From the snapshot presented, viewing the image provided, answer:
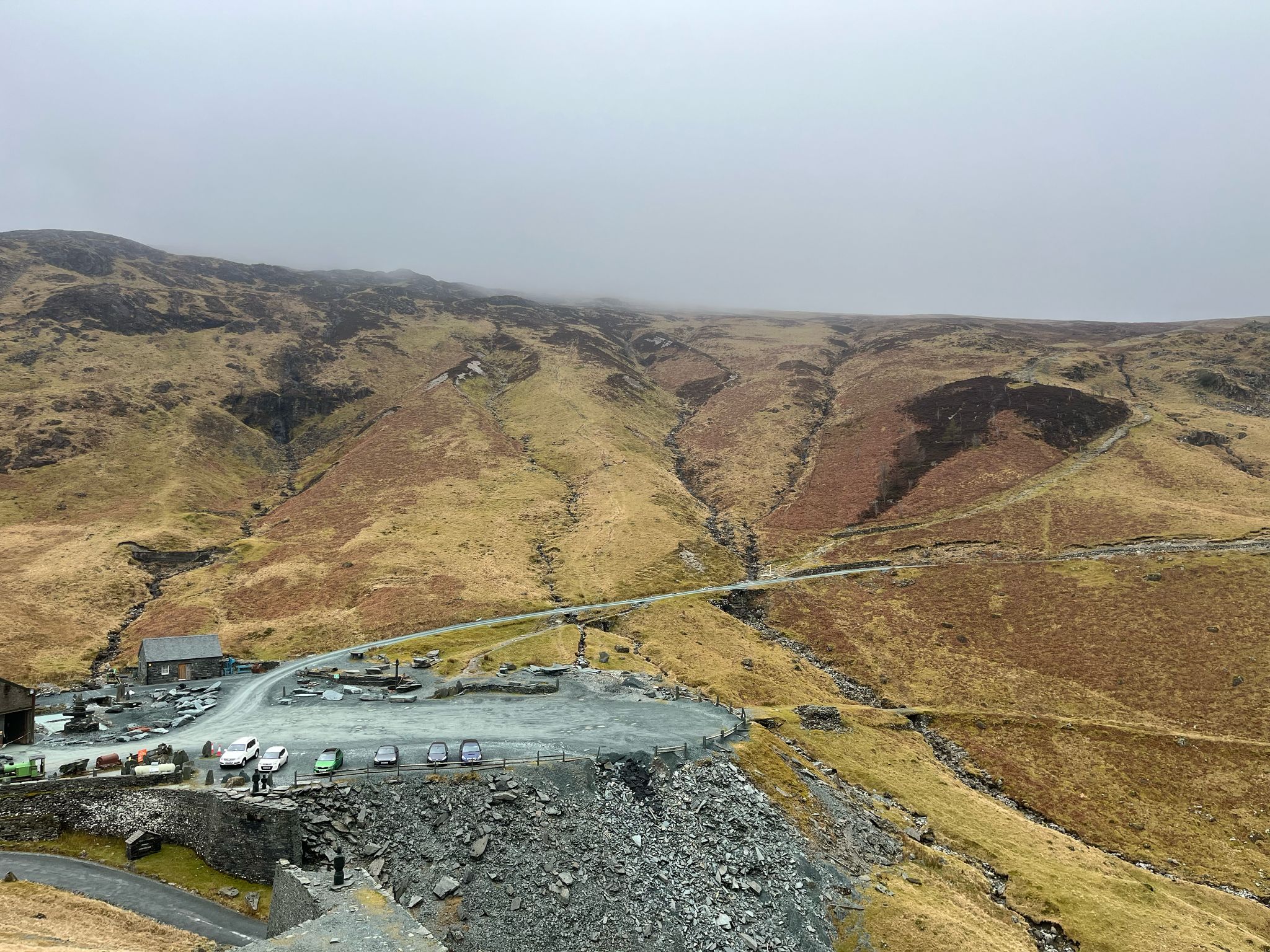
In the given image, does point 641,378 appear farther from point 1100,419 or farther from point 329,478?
point 1100,419

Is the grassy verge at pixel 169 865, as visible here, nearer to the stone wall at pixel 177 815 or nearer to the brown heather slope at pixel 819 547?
the stone wall at pixel 177 815

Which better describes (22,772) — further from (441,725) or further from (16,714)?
(441,725)

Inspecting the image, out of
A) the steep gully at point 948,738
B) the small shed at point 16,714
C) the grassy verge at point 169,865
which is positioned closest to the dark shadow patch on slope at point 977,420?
the steep gully at point 948,738

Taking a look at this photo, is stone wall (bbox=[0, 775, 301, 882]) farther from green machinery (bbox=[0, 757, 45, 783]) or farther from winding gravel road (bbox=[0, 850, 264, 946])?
winding gravel road (bbox=[0, 850, 264, 946])

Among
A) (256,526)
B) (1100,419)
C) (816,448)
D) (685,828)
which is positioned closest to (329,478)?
(256,526)

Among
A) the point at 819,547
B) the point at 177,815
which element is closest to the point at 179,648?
the point at 177,815
